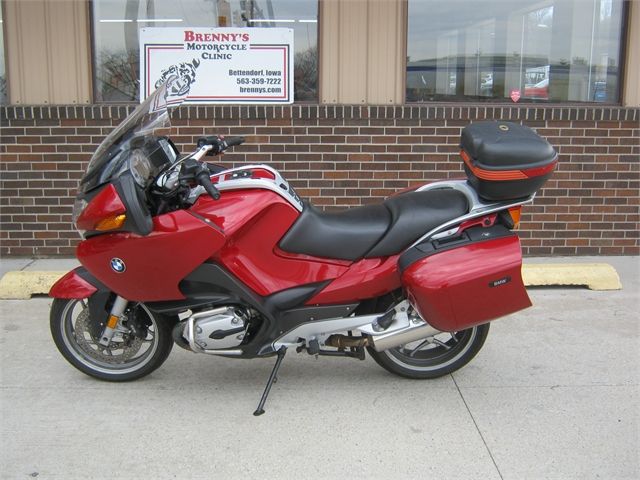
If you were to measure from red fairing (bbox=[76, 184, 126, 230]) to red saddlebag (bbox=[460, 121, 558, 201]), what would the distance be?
1758mm

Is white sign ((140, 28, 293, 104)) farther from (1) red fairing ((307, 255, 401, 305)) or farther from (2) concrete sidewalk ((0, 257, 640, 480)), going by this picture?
(1) red fairing ((307, 255, 401, 305))

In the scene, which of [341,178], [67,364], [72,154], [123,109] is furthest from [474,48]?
[67,364]

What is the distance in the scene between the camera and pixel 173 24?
5773 mm

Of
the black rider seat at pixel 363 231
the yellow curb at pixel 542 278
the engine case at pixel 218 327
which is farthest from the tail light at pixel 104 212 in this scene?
the yellow curb at pixel 542 278

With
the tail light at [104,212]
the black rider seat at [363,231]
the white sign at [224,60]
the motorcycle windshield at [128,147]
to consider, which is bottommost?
the black rider seat at [363,231]

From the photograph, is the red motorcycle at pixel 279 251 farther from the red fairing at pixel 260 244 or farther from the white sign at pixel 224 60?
the white sign at pixel 224 60

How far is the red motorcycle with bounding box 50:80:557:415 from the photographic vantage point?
3119 mm

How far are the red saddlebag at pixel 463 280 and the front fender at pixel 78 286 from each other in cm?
164

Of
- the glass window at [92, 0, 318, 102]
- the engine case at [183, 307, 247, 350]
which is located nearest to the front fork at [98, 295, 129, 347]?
the engine case at [183, 307, 247, 350]

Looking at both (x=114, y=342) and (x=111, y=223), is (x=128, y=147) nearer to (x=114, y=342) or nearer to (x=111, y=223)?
(x=111, y=223)

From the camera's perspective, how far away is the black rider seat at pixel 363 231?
3.26m

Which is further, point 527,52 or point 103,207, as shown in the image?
point 527,52

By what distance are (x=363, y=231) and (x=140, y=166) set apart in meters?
1.16

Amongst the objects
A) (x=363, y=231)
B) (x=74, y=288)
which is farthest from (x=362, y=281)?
(x=74, y=288)
